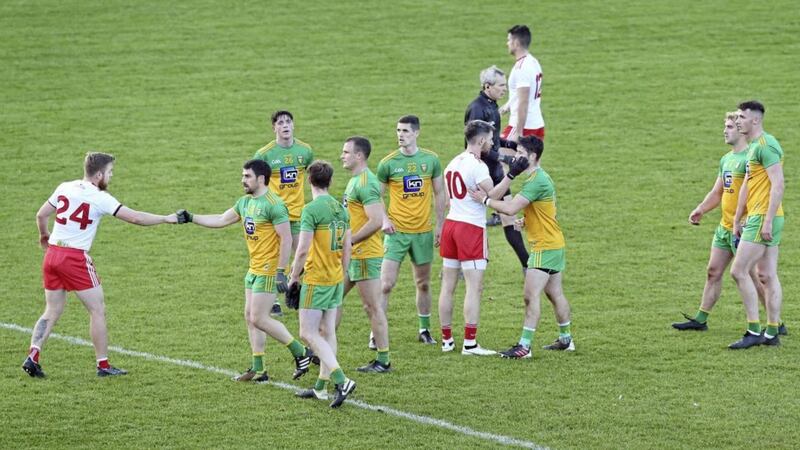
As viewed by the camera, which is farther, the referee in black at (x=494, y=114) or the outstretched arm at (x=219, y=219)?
the referee in black at (x=494, y=114)

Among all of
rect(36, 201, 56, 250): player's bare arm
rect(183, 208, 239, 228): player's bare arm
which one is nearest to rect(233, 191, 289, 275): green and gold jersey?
rect(183, 208, 239, 228): player's bare arm

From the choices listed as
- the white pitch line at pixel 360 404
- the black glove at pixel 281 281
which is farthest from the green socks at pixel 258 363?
the black glove at pixel 281 281

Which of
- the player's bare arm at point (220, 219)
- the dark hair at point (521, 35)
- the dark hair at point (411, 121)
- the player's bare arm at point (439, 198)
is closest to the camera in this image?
the player's bare arm at point (220, 219)

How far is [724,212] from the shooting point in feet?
41.9

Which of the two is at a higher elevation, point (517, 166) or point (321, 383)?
point (517, 166)

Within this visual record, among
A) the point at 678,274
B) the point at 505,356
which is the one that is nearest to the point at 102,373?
the point at 505,356

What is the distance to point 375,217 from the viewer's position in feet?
38.0

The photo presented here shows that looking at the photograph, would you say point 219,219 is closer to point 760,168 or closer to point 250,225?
point 250,225

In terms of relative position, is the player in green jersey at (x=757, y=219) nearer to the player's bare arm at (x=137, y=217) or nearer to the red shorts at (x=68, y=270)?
the player's bare arm at (x=137, y=217)

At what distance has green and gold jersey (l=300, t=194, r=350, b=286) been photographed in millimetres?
10695

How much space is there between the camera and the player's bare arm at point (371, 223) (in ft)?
38.0

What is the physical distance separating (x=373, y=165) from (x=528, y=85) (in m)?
4.62

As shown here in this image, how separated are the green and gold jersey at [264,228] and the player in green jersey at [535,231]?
2.11 m

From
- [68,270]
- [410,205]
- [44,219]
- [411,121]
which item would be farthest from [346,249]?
[44,219]
